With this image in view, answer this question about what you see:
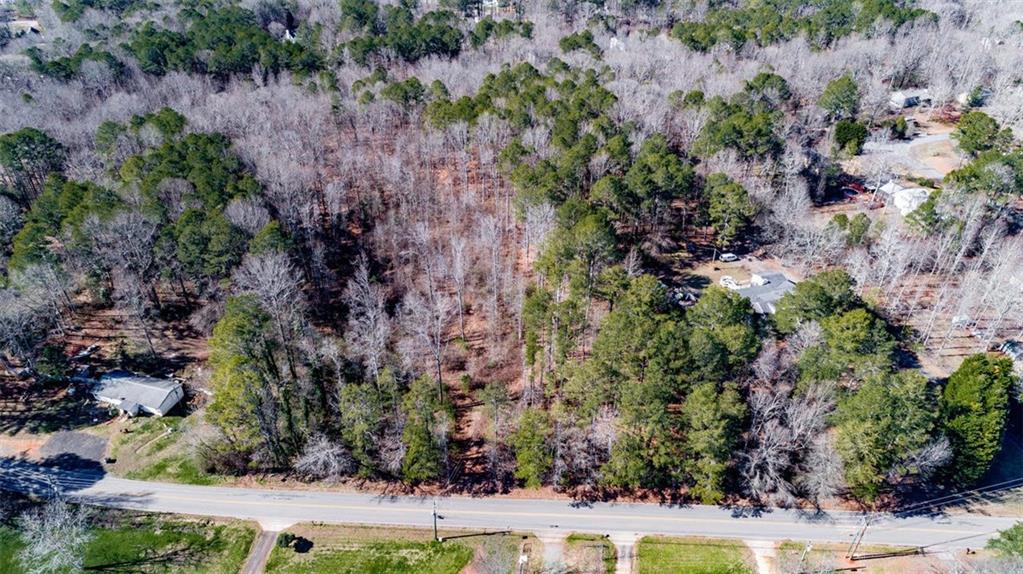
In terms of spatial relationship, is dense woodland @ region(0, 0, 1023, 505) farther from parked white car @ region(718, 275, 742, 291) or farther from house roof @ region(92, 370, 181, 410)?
parked white car @ region(718, 275, 742, 291)

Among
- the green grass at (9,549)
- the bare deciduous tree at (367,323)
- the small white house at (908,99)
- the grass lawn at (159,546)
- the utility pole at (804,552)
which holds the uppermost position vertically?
the small white house at (908,99)

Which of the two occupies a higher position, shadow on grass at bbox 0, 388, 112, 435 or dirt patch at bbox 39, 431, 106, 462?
shadow on grass at bbox 0, 388, 112, 435

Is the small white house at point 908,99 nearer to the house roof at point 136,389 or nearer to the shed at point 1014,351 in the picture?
the shed at point 1014,351

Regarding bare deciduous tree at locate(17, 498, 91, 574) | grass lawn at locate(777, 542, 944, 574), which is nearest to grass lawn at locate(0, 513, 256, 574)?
bare deciduous tree at locate(17, 498, 91, 574)

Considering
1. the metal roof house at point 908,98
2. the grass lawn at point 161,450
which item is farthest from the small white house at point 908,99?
the grass lawn at point 161,450

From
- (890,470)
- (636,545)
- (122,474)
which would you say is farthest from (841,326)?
(122,474)

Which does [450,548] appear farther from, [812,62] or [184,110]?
[812,62]
